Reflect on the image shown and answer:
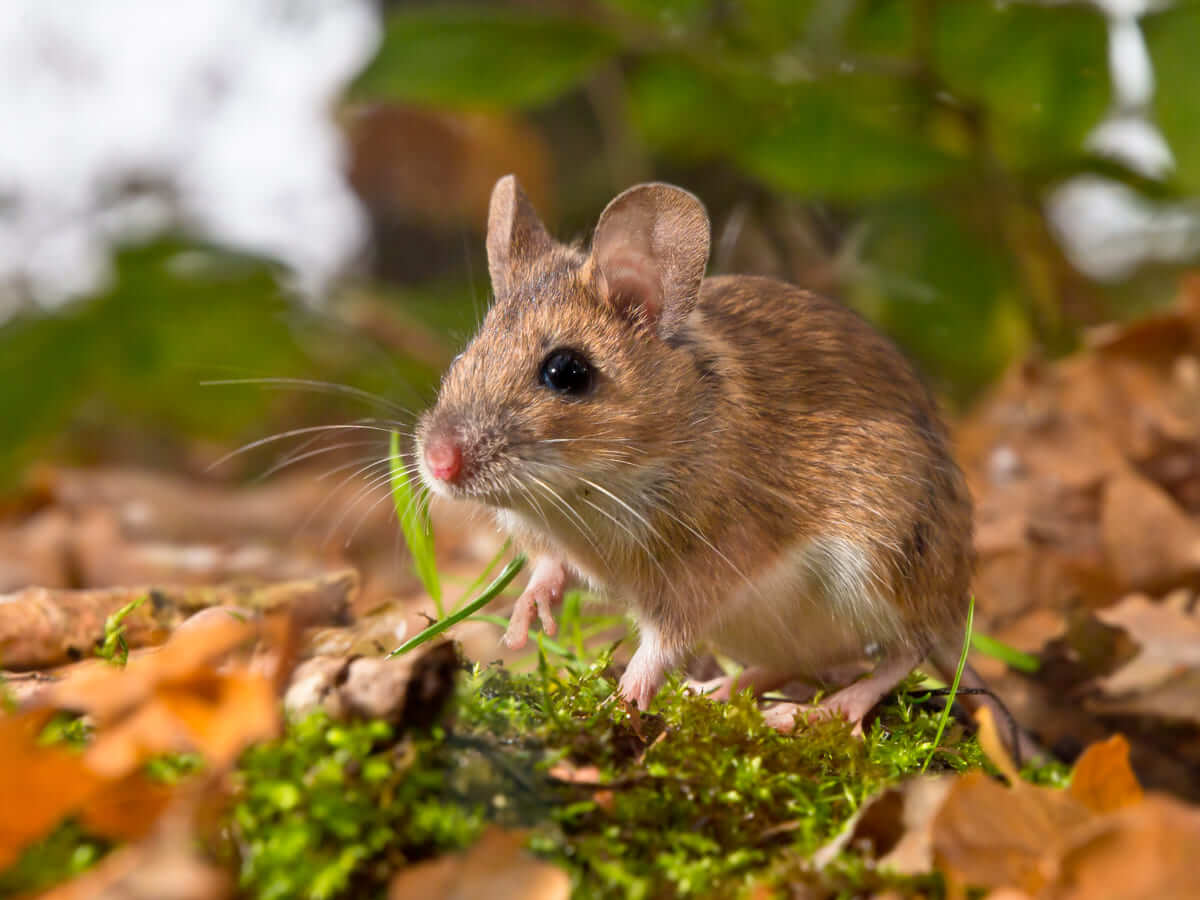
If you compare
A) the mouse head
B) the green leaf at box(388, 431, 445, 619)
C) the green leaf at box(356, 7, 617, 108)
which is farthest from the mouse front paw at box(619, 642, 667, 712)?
the green leaf at box(356, 7, 617, 108)

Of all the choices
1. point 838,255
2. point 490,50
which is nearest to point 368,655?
point 490,50

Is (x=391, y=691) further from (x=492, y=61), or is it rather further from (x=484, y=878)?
(x=492, y=61)

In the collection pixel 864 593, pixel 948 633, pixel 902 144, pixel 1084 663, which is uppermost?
pixel 902 144

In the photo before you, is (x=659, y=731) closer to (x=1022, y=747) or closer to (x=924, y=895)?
(x=924, y=895)

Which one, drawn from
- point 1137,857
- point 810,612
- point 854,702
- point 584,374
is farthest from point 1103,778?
point 584,374

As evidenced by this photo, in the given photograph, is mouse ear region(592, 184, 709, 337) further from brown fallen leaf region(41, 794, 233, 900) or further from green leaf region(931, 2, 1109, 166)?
green leaf region(931, 2, 1109, 166)

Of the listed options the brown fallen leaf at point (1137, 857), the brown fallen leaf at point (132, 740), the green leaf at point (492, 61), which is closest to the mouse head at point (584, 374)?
the brown fallen leaf at point (132, 740)
